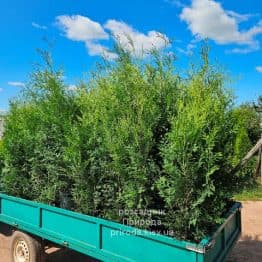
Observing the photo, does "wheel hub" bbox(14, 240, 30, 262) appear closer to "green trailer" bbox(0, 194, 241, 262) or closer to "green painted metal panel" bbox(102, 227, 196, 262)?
"green trailer" bbox(0, 194, 241, 262)

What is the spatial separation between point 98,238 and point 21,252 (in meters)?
1.56

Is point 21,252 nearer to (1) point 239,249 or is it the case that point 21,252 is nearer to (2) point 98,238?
(2) point 98,238

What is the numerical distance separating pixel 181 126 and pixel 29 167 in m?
2.83

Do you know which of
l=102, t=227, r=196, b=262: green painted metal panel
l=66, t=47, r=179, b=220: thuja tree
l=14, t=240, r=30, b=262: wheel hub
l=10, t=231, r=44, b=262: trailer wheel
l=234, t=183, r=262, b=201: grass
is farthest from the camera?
l=234, t=183, r=262, b=201: grass

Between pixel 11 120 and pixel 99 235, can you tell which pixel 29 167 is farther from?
pixel 99 235

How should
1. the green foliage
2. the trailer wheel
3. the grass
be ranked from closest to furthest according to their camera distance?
the green foliage, the trailer wheel, the grass

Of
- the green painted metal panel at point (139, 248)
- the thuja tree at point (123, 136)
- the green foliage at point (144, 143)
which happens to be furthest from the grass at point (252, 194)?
the green painted metal panel at point (139, 248)

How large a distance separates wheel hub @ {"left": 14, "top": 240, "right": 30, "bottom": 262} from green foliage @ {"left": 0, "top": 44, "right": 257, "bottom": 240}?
61cm

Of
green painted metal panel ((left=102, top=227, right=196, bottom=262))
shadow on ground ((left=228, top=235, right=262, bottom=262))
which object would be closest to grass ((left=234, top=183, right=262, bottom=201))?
shadow on ground ((left=228, top=235, right=262, bottom=262))

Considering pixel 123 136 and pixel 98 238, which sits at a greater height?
pixel 123 136

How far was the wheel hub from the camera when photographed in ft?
14.1

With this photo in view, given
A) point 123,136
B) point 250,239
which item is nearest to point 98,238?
point 123,136

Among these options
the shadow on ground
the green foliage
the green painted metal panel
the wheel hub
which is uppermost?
the green foliage

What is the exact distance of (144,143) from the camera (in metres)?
3.31
